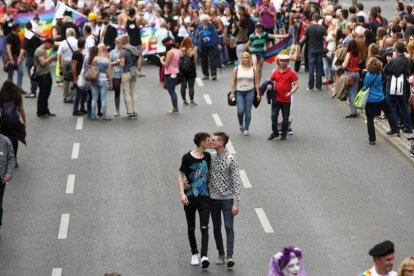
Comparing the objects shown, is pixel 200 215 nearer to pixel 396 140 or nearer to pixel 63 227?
pixel 63 227

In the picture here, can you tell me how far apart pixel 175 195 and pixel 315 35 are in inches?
409

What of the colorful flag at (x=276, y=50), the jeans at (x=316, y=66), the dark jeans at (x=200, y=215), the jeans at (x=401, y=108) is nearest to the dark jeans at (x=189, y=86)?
the jeans at (x=316, y=66)

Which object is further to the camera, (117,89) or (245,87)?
(117,89)

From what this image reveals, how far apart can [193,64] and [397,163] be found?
6310mm

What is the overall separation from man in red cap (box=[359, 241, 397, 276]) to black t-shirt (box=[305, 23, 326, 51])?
18.2m

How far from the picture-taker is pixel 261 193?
2097cm

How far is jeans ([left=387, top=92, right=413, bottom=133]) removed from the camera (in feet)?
81.3

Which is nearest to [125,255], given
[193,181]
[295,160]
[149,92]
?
[193,181]

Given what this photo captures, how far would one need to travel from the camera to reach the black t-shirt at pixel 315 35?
30312 mm

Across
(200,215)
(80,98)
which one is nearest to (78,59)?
(80,98)

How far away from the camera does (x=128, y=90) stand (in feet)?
89.0

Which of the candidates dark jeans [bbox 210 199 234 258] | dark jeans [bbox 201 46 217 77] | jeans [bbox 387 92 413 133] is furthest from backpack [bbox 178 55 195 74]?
dark jeans [bbox 210 199 234 258]

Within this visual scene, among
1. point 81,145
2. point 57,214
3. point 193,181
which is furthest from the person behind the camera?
point 81,145

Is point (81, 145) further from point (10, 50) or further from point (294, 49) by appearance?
point (294, 49)
